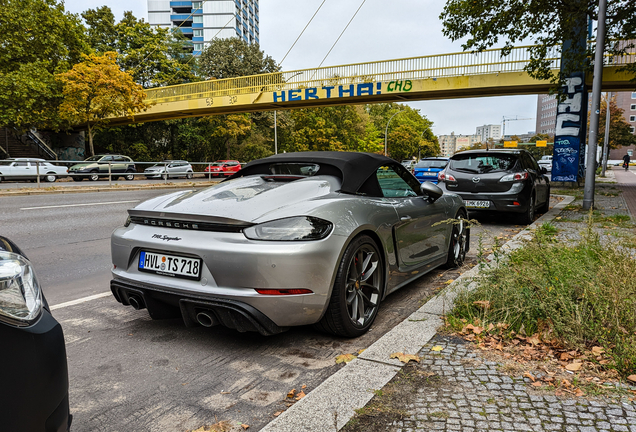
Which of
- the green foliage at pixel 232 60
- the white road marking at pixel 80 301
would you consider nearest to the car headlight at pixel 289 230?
the white road marking at pixel 80 301

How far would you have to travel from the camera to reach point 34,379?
1.40m

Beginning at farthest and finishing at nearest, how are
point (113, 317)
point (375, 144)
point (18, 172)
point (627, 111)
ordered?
point (627, 111) → point (375, 144) → point (18, 172) → point (113, 317)

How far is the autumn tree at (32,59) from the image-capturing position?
2961 cm

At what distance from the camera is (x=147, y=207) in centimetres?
343

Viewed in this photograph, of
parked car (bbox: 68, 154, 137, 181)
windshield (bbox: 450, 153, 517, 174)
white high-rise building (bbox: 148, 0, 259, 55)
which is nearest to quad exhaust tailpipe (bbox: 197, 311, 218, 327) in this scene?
windshield (bbox: 450, 153, 517, 174)

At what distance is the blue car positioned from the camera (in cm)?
2058

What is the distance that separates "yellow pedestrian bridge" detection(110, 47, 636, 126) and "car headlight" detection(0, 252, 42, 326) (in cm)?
2292

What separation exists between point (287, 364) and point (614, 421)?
1776mm

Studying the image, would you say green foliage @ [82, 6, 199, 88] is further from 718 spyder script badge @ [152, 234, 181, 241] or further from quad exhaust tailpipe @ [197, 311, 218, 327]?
quad exhaust tailpipe @ [197, 311, 218, 327]

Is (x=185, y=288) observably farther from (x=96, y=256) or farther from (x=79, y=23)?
(x=79, y=23)

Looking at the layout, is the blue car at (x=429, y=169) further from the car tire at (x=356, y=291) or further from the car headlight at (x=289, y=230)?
the car headlight at (x=289, y=230)

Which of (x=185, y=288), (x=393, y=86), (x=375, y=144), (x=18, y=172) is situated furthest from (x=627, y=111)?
(x=185, y=288)

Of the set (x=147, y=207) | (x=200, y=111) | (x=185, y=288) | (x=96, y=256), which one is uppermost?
(x=200, y=111)

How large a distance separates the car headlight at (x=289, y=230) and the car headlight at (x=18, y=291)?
1.44 meters
